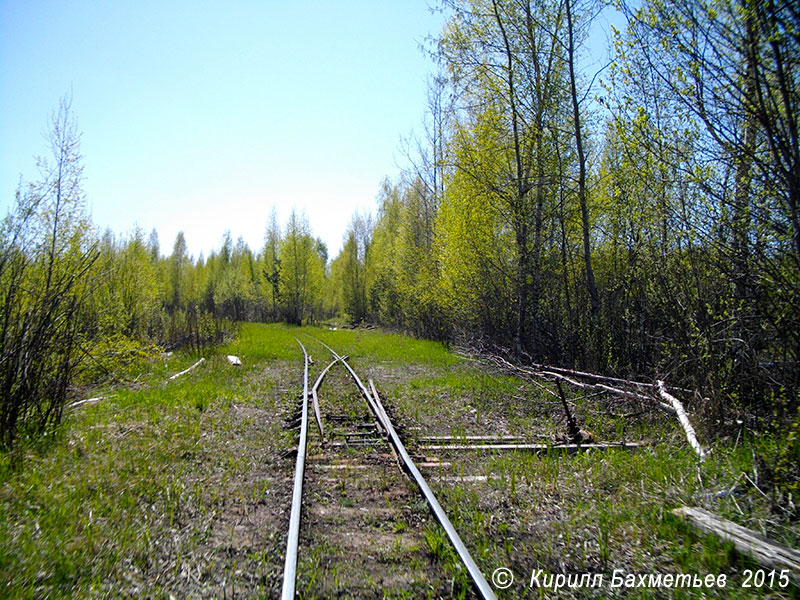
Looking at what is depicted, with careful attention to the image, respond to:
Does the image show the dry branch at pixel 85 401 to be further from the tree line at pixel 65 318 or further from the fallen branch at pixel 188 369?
the fallen branch at pixel 188 369

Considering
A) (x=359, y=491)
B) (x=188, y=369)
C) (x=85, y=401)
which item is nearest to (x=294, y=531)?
(x=359, y=491)

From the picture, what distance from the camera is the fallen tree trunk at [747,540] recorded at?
2.85 metres

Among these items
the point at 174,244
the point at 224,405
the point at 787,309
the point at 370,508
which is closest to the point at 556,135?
the point at 787,309

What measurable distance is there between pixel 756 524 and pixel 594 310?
24.8 feet

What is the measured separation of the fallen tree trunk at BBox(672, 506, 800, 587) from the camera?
2.85 metres

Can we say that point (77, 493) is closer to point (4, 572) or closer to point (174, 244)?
point (4, 572)

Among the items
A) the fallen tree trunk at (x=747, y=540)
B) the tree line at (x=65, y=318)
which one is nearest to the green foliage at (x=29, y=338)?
the tree line at (x=65, y=318)

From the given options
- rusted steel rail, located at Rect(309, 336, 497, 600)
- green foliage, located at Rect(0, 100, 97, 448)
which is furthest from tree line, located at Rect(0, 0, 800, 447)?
rusted steel rail, located at Rect(309, 336, 497, 600)

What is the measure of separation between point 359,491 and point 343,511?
0.43m

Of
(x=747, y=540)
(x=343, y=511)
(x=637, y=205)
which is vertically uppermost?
(x=637, y=205)

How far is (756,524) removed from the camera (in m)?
3.42

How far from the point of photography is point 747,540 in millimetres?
3113

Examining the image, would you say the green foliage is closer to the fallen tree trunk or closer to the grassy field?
the grassy field

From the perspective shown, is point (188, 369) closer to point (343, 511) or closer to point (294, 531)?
point (343, 511)
